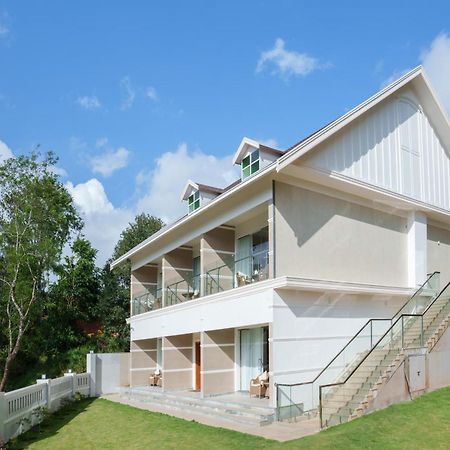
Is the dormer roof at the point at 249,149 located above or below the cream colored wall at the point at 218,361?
above

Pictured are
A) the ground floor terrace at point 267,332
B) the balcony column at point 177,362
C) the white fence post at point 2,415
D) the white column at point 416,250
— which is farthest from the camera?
the balcony column at point 177,362

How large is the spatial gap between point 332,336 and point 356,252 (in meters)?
3.09

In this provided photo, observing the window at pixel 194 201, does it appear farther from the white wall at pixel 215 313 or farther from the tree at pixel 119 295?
the tree at pixel 119 295

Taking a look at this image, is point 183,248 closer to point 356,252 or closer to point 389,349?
point 356,252

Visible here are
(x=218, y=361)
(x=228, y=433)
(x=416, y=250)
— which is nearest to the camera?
(x=228, y=433)

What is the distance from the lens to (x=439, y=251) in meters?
22.9

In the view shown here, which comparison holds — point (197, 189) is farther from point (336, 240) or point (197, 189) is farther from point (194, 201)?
point (336, 240)

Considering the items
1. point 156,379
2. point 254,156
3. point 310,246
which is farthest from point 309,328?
point 156,379

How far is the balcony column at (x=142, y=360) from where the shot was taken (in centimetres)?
2659

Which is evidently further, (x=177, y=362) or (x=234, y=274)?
(x=177, y=362)

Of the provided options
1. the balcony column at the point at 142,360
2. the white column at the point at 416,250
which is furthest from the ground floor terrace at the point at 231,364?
the white column at the point at 416,250

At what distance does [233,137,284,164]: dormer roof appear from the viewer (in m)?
18.4

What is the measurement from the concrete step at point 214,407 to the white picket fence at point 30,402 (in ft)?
9.41

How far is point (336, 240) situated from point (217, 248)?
16.3 ft
